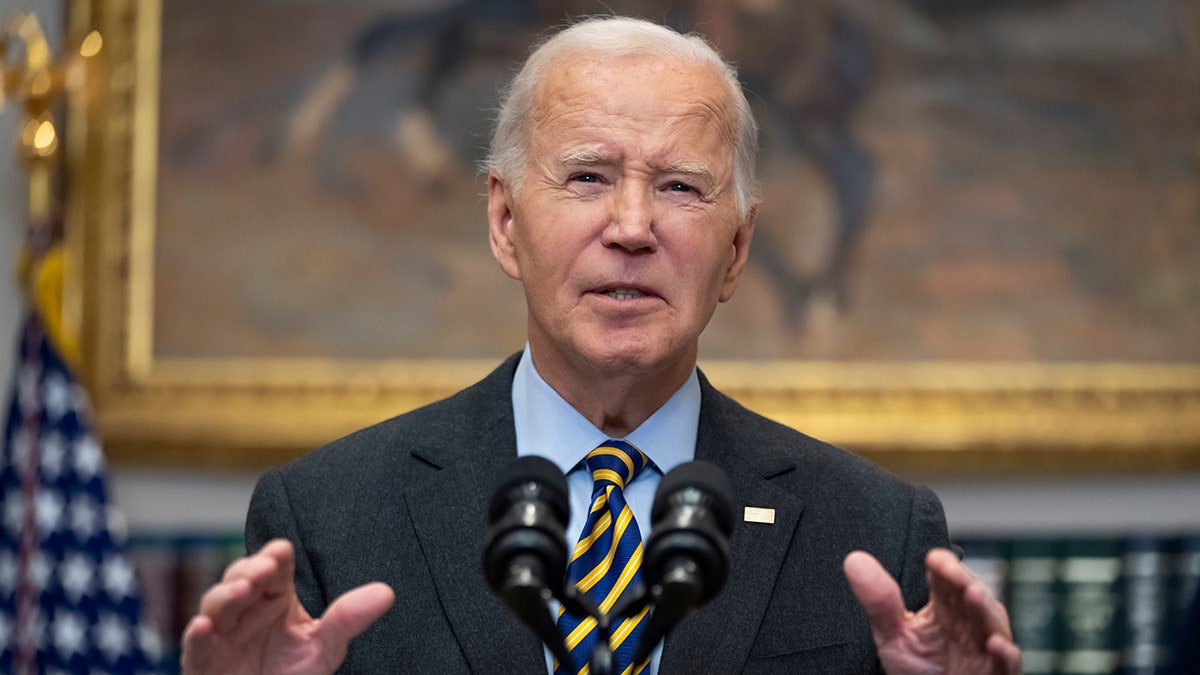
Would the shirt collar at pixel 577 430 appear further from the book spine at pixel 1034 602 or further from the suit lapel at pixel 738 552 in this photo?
the book spine at pixel 1034 602

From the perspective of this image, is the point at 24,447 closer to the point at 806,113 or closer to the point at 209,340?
the point at 209,340

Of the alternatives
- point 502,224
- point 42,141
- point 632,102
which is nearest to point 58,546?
point 42,141

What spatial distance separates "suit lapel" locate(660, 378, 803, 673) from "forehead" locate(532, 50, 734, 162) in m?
0.60

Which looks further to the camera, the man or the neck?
the neck

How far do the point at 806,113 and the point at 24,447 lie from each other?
11.0 ft

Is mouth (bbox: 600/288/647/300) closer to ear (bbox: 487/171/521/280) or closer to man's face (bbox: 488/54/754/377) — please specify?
man's face (bbox: 488/54/754/377)

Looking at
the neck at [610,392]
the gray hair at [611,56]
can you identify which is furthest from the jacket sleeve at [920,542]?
the gray hair at [611,56]

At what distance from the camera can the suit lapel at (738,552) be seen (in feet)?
8.14

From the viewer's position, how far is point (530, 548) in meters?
1.66

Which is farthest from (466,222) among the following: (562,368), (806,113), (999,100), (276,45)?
(562,368)

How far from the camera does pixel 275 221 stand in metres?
5.51

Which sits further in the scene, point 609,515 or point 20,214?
point 20,214

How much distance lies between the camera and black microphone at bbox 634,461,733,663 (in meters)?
1.66

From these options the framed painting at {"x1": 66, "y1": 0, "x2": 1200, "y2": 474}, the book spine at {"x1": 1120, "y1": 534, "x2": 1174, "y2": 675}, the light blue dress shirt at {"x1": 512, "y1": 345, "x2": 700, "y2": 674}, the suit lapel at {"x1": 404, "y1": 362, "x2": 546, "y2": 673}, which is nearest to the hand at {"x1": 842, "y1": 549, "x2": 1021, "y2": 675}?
the light blue dress shirt at {"x1": 512, "y1": 345, "x2": 700, "y2": 674}
